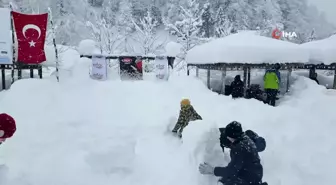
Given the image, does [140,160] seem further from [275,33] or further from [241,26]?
[241,26]

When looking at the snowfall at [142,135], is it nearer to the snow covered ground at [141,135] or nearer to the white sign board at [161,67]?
the snow covered ground at [141,135]

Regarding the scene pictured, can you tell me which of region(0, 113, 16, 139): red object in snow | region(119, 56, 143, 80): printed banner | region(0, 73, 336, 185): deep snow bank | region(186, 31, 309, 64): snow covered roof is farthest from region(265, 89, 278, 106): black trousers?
region(0, 113, 16, 139): red object in snow

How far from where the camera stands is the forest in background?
3166 centimetres

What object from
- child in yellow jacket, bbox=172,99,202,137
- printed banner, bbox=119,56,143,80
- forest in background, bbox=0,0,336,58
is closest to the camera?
child in yellow jacket, bbox=172,99,202,137

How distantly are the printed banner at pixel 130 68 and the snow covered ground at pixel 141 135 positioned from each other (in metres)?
2.54

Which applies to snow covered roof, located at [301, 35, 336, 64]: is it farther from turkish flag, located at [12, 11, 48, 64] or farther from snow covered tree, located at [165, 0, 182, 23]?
snow covered tree, located at [165, 0, 182, 23]

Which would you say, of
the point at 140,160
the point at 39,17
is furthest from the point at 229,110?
the point at 39,17

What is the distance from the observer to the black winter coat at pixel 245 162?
3744mm

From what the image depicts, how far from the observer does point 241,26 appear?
39.7 metres

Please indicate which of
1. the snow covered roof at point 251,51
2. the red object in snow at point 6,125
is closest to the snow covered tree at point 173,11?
the snow covered roof at point 251,51

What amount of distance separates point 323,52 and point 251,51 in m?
3.92

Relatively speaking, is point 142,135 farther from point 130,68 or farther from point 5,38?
point 130,68

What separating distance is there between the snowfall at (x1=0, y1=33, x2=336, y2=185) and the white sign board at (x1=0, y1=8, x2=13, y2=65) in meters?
1.17

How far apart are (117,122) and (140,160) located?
119 inches
